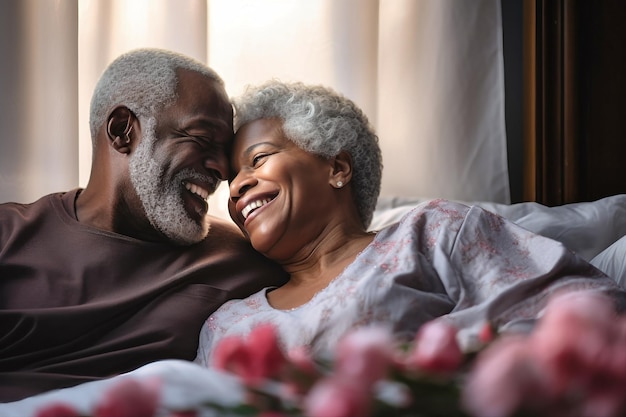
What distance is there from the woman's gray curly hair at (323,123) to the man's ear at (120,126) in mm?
247

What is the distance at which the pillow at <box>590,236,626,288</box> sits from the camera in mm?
1602

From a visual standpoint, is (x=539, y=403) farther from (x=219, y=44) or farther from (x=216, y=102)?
(x=219, y=44)

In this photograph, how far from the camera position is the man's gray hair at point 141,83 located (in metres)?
1.67

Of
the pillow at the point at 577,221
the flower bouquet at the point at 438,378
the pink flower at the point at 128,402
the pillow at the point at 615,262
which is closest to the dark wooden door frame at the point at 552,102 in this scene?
the pillow at the point at 577,221

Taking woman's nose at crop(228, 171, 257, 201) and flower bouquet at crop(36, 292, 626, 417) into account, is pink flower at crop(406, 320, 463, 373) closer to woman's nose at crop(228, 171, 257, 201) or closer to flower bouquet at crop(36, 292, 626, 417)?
flower bouquet at crop(36, 292, 626, 417)

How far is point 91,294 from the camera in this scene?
152 centimetres

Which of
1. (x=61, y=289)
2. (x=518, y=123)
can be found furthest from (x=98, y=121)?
(x=518, y=123)

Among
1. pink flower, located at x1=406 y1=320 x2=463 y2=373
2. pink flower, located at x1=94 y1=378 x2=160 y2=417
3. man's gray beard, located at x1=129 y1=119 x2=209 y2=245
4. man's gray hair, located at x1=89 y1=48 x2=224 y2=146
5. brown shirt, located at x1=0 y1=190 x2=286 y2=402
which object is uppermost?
man's gray hair, located at x1=89 y1=48 x2=224 y2=146

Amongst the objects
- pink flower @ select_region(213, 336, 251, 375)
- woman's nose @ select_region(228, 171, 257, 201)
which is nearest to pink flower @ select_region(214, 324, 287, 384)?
pink flower @ select_region(213, 336, 251, 375)

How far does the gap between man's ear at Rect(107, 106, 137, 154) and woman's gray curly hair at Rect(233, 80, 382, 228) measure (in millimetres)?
247

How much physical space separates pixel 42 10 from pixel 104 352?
3.81 ft

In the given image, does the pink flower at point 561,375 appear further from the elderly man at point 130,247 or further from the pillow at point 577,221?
the pillow at point 577,221

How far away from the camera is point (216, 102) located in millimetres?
1704

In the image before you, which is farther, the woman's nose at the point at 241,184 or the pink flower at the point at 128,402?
the woman's nose at the point at 241,184
